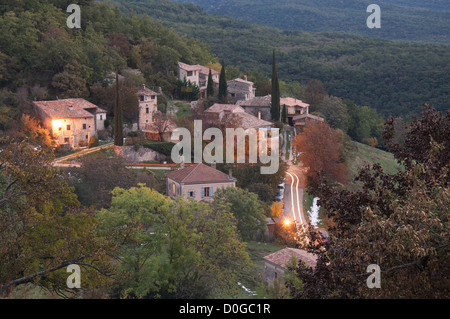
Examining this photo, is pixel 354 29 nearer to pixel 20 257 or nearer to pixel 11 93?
pixel 11 93

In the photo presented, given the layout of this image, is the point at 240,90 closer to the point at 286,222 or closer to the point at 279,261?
the point at 286,222

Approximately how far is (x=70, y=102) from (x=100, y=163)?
1018cm

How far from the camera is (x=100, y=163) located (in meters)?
31.5

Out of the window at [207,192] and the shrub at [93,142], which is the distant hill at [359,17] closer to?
the shrub at [93,142]

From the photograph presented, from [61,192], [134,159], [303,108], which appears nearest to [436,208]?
[61,192]

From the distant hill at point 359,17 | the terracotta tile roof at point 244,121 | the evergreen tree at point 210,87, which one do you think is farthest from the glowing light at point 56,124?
the distant hill at point 359,17

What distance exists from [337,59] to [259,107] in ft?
210

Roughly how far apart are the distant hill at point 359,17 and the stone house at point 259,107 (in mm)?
86161

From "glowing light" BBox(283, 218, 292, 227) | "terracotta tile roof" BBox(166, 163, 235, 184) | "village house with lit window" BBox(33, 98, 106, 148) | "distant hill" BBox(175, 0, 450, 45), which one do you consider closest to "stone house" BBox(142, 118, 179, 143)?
"village house with lit window" BBox(33, 98, 106, 148)

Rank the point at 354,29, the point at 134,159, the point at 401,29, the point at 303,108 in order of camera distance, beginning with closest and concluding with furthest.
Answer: the point at 134,159 < the point at 303,108 < the point at 401,29 < the point at 354,29

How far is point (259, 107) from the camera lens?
50.8 metres

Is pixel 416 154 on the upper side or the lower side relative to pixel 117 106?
upper

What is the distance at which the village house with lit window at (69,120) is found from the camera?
37281 millimetres

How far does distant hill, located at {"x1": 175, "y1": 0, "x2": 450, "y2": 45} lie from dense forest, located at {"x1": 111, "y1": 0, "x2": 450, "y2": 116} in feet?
39.0
